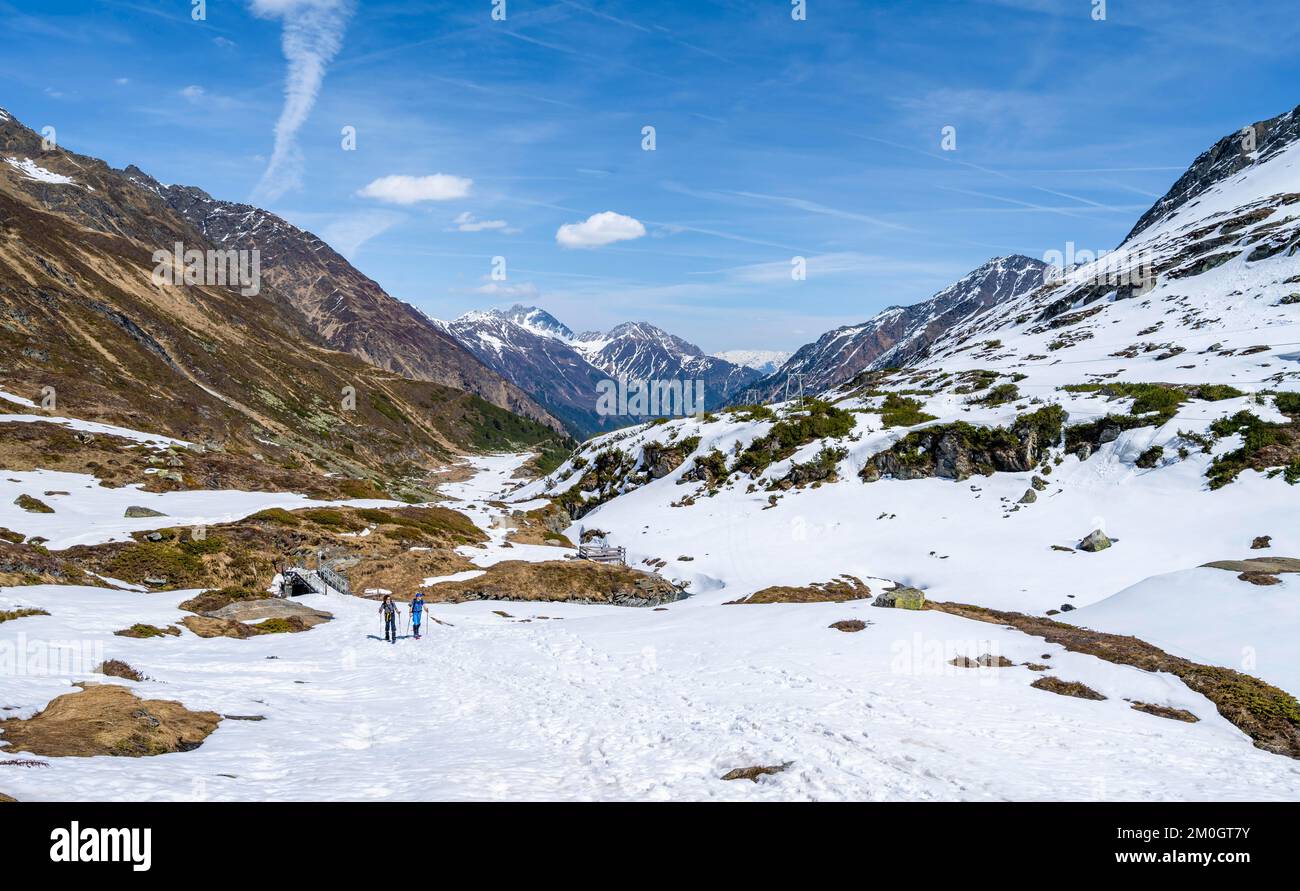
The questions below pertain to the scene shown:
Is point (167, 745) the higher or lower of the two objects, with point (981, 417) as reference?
lower

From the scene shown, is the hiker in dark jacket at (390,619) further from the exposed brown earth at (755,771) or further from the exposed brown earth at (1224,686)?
the exposed brown earth at (1224,686)

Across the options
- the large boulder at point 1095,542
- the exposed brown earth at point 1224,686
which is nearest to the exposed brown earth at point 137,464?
the exposed brown earth at point 1224,686

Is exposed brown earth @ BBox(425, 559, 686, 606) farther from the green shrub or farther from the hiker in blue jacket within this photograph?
the green shrub

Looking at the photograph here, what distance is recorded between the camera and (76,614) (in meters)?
23.0

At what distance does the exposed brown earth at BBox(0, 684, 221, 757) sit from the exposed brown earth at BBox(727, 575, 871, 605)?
2559 cm

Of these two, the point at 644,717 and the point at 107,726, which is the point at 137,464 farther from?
the point at 644,717

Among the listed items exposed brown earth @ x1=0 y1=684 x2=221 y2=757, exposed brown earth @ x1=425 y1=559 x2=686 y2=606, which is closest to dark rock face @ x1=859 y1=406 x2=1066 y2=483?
exposed brown earth @ x1=425 y1=559 x2=686 y2=606

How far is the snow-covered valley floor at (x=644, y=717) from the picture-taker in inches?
456

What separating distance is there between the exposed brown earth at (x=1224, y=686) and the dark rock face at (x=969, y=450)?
101ft

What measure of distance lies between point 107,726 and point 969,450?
54.9 metres

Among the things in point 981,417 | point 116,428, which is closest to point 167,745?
point 981,417
